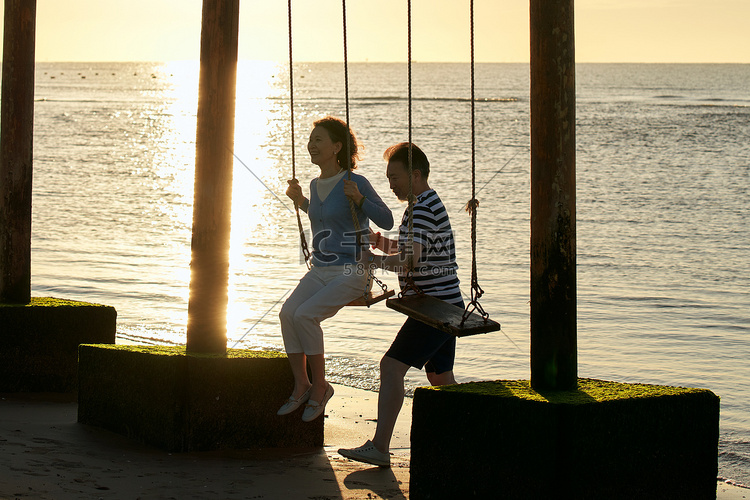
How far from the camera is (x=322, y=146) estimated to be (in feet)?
17.7

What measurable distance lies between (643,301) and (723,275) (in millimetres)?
2600

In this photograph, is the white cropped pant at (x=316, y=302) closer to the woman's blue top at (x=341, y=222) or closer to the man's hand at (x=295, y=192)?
the woman's blue top at (x=341, y=222)

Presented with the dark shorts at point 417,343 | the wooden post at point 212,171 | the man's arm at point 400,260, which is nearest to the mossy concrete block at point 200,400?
the wooden post at point 212,171

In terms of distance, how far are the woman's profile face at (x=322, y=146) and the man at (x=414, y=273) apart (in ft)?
1.26

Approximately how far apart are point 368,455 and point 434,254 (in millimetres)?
1159

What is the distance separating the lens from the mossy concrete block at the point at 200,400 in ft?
17.6

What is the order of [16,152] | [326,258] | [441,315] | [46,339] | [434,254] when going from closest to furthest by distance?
[441,315], [434,254], [326,258], [46,339], [16,152]

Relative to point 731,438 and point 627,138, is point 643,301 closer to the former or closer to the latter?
point 731,438

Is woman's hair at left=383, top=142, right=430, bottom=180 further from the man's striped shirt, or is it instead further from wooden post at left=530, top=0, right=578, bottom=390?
wooden post at left=530, top=0, right=578, bottom=390

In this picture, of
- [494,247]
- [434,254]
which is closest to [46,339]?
[434,254]

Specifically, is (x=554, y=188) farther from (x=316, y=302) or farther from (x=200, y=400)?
(x=200, y=400)

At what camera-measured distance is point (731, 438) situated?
7215mm

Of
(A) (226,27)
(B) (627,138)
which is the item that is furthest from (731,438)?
(B) (627,138)

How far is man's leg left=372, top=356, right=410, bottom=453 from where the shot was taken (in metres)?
5.05
